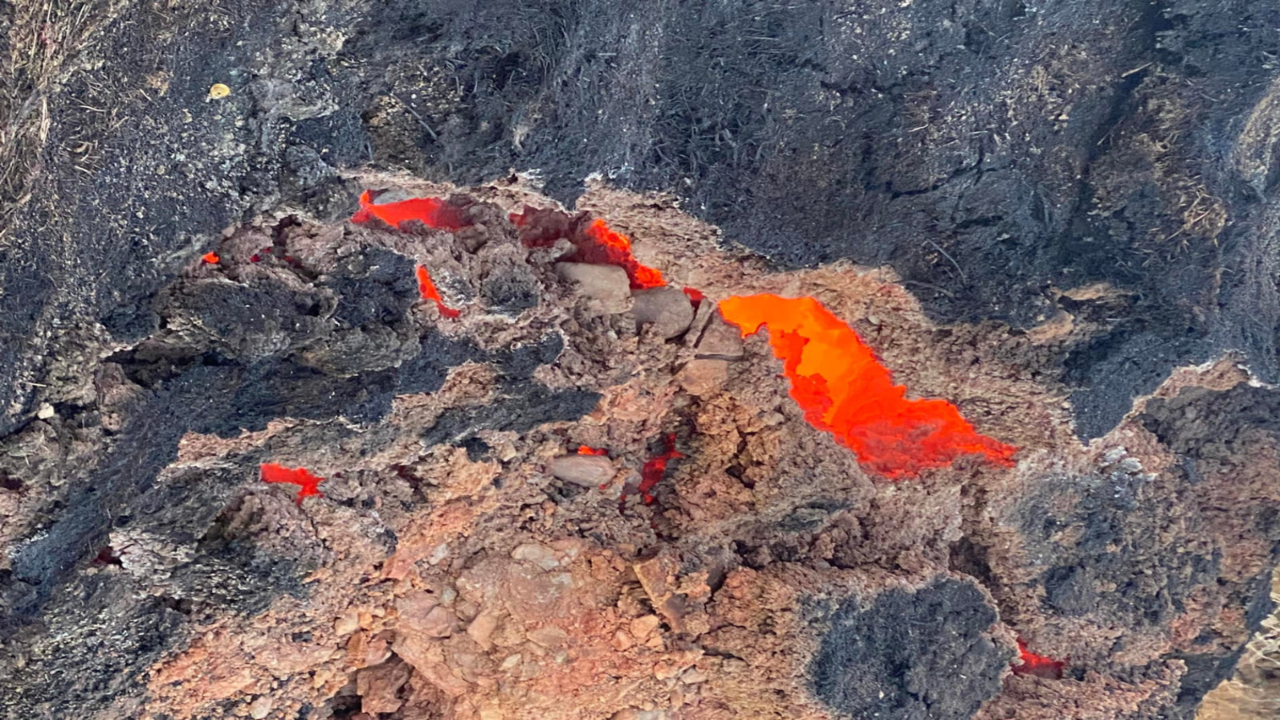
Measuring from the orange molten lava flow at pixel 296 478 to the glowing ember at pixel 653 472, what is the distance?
4.51ft

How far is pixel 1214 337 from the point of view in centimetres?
323

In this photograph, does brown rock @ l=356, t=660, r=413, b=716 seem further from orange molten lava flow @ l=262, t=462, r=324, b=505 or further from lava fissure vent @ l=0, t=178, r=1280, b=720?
orange molten lava flow @ l=262, t=462, r=324, b=505

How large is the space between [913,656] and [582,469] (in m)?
1.59

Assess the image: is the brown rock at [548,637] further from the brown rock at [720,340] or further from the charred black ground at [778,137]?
the charred black ground at [778,137]

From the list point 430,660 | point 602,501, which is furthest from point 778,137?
point 430,660

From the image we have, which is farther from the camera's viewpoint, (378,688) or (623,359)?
(378,688)

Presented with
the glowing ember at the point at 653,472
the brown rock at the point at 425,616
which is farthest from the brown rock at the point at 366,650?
the glowing ember at the point at 653,472

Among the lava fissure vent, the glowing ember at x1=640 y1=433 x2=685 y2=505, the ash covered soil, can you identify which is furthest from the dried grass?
the glowing ember at x1=640 y1=433 x2=685 y2=505

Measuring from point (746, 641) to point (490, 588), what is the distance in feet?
3.64

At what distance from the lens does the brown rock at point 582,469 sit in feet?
11.8

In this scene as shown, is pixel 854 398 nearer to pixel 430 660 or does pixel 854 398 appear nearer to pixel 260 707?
pixel 430 660

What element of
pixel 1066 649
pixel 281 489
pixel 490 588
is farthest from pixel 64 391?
pixel 1066 649

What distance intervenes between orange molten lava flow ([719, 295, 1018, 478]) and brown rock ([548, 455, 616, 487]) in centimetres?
82

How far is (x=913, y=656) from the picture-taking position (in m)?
3.57
